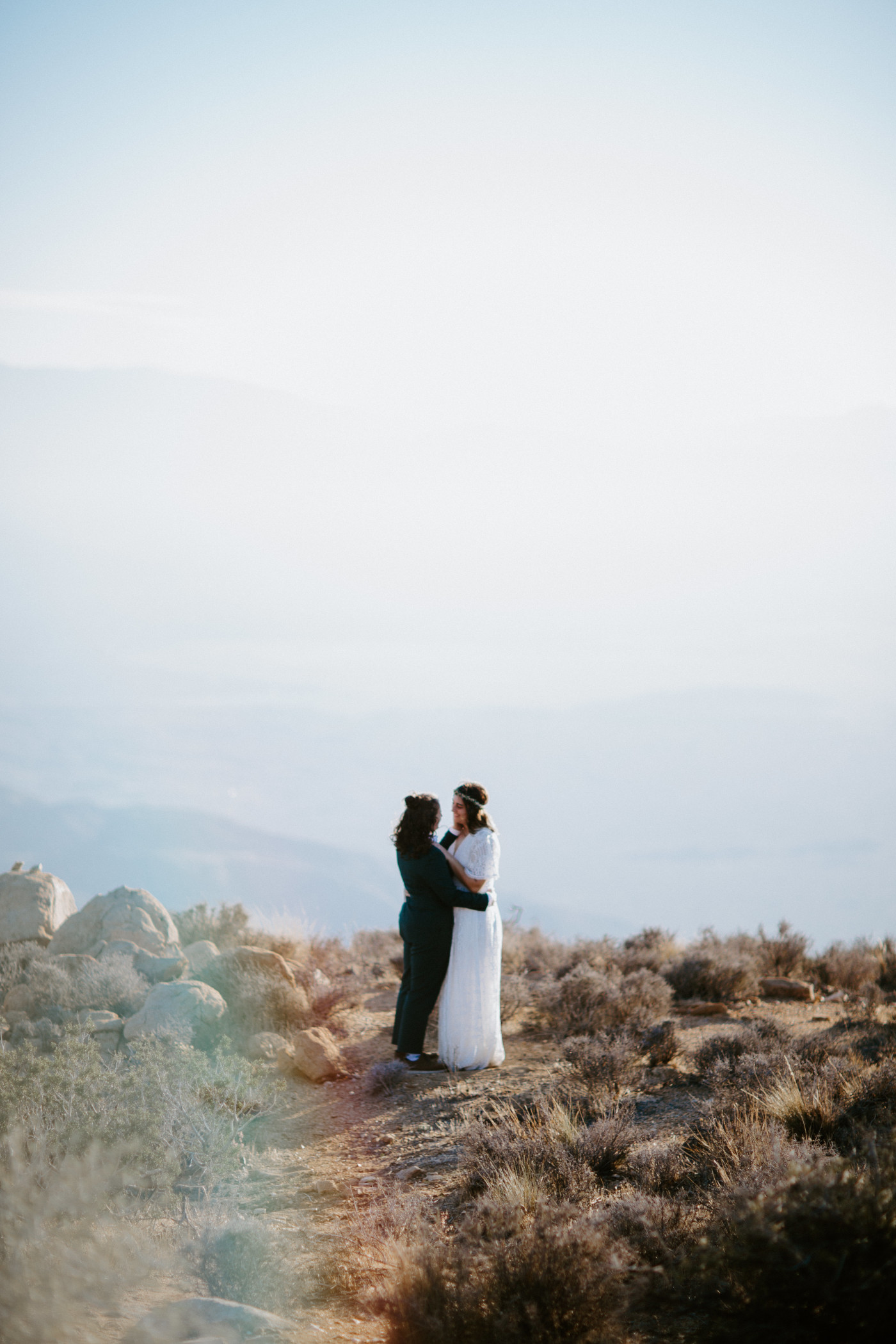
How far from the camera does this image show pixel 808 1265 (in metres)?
3.28

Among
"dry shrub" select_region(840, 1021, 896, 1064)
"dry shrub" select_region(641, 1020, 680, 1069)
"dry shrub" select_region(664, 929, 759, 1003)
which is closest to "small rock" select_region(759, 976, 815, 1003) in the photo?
"dry shrub" select_region(664, 929, 759, 1003)

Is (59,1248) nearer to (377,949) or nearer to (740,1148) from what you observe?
(740,1148)

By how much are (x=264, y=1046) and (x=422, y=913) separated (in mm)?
1924

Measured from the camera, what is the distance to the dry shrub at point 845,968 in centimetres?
1252

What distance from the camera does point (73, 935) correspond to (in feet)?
32.7

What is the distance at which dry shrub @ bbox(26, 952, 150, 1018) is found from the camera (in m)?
8.38

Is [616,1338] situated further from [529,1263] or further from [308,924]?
[308,924]

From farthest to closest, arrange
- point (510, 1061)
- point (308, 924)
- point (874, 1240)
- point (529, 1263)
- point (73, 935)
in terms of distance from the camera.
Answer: point (308, 924)
point (73, 935)
point (510, 1061)
point (529, 1263)
point (874, 1240)

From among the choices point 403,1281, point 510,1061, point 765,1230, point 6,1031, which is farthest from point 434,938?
point 765,1230

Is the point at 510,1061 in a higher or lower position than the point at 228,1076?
lower

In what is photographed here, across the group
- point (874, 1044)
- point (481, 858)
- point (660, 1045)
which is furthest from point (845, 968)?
point (481, 858)

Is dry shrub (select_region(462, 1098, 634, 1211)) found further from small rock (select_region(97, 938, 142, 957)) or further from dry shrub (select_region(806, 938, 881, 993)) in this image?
dry shrub (select_region(806, 938, 881, 993))

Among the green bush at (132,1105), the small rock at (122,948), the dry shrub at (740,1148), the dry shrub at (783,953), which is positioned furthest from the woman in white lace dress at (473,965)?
the dry shrub at (783,953)

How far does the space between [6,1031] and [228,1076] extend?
268cm
